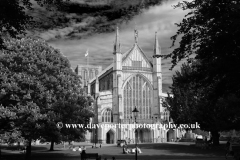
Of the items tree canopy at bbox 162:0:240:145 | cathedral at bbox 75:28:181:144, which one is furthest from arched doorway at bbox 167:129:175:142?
tree canopy at bbox 162:0:240:145

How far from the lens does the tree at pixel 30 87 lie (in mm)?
24516

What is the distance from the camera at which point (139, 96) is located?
72.9 m

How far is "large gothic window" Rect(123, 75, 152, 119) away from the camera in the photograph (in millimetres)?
71500

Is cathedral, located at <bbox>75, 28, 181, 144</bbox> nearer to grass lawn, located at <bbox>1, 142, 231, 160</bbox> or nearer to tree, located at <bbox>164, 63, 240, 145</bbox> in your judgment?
tree, located at <bbox>164, 63, 240, 145</bbox>

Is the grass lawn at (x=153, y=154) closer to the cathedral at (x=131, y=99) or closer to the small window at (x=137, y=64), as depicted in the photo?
the cathedral at (x=131, y=99)

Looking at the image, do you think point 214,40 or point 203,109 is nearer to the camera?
point 214,40

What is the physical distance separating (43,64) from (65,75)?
3.42m

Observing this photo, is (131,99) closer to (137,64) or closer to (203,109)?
(137,64)

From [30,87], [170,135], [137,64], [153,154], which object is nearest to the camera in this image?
[30,87]

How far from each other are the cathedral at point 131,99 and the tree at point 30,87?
39543 mm

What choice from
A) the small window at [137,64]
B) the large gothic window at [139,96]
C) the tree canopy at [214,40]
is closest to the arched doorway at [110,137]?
the large gothic window at [139,96]

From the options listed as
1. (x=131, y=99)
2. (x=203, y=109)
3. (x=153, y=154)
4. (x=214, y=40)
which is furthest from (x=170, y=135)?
(x=214, y=40)

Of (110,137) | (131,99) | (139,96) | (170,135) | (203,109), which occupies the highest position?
(139,96)

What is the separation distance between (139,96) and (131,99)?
245 centimetres
